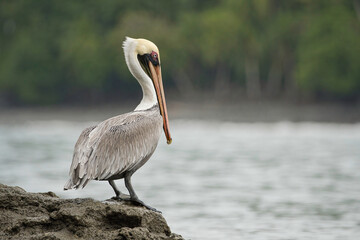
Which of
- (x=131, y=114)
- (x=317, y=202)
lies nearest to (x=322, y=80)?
(x=317, y=202)

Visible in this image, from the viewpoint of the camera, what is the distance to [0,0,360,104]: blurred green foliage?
46.6m

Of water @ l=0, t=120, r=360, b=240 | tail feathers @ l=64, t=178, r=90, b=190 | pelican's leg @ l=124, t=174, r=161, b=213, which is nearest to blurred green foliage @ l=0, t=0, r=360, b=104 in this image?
water @ l=0, t=120, r=360, b=240

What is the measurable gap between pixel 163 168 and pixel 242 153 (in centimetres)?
477

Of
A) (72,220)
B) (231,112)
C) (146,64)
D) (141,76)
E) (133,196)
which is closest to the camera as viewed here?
(72,220)

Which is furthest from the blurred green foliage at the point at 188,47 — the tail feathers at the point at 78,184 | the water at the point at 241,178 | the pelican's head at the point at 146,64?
the tail feathers at the point at 78,184

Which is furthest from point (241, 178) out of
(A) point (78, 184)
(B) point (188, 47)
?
(B) point (188, 47)

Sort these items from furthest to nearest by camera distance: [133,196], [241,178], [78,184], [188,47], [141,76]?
1. [188,47]
2. [241,178]
3. [141,76]
4. [133,196]
5. [78,184]

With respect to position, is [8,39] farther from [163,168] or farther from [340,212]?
[340,212]

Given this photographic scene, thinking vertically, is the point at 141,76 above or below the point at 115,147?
above

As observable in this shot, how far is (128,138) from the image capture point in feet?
22.5

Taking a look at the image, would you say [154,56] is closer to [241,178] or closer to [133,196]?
[133,196]

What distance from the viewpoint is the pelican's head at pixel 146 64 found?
7.26 m

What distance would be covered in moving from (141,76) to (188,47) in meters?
48.0

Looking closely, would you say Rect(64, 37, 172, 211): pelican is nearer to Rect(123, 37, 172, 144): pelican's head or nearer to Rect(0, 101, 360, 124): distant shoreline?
Rect(123, 37, 172, 144): pelican's head
